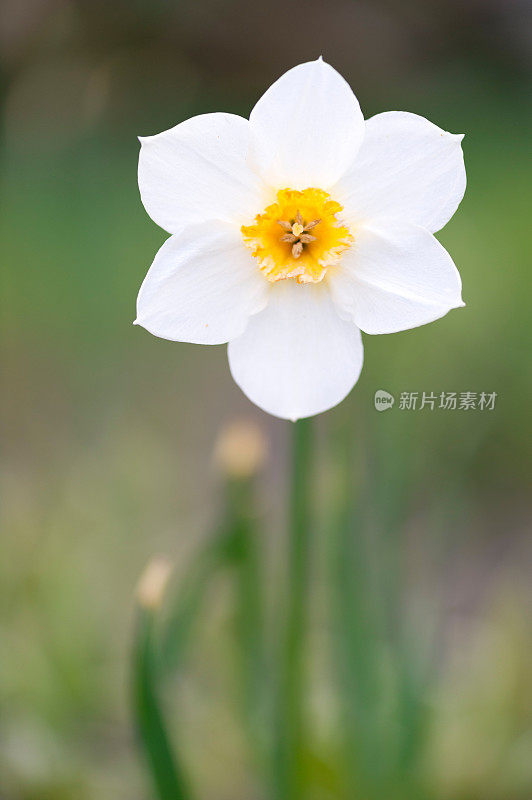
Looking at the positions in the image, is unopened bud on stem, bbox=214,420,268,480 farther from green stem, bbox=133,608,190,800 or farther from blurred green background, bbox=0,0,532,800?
green stem, bbox=133,608,190,800

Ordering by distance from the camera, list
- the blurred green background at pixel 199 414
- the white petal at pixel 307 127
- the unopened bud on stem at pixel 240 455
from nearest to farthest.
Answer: the white petal at pixel 307 127
the unopened bud on stem at pixel 240 455
the blurred green background at pixel 199 414

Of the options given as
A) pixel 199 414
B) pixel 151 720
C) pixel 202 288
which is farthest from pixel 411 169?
pixel 199 414

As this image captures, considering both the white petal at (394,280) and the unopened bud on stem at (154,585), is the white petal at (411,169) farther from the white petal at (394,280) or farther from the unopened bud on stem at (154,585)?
the unopened bud on stem at (154,585)

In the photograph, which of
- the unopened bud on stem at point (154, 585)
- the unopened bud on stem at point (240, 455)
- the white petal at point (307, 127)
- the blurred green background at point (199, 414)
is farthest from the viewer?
the blurred green background at point (199, 414)

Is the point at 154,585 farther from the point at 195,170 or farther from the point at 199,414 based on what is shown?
the point at 199,414

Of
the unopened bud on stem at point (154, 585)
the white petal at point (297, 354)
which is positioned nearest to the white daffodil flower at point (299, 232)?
the white petal at point (297, 354)

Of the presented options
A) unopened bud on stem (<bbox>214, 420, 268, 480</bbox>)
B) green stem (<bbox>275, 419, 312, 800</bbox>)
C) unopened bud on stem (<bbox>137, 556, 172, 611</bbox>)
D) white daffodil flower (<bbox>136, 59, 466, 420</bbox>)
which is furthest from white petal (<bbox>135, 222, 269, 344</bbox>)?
unopened bud on stem (<bbox>214, 420, 268, 480</bbox>)

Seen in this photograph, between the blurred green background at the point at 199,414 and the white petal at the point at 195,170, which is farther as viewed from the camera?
the blurred green background at the point at 199,414
